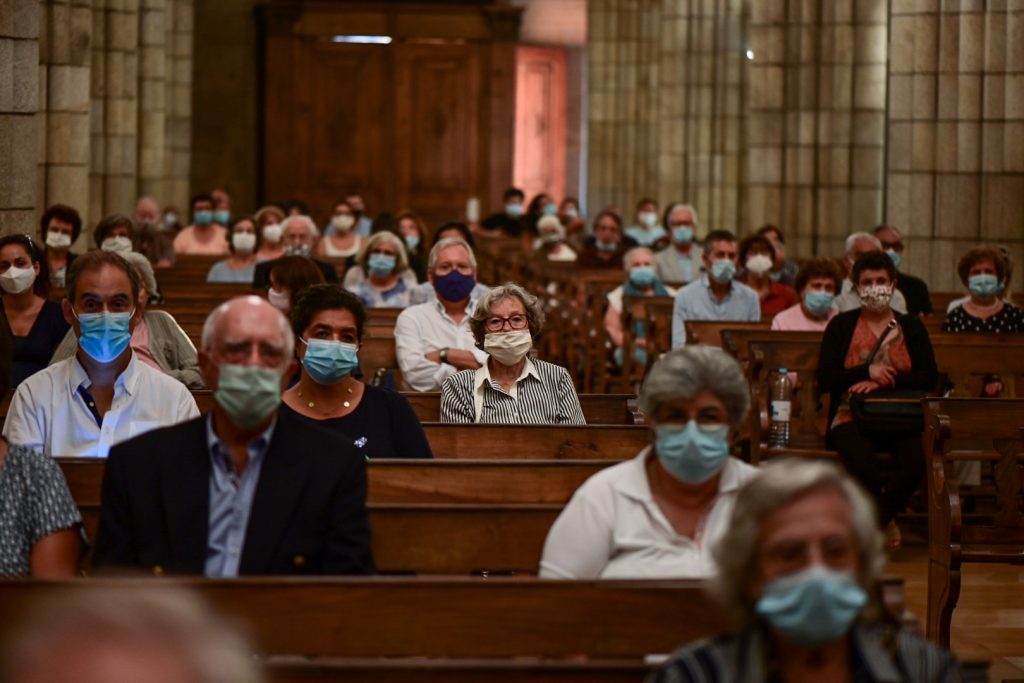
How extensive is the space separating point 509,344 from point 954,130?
9.84 metres

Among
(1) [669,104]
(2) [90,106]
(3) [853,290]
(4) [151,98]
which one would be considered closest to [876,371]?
(3) [853,290]

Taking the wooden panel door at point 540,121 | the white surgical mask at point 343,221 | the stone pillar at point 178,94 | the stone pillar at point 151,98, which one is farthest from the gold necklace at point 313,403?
the wooden panel door at point 540,121

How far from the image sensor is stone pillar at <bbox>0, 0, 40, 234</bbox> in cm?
1002

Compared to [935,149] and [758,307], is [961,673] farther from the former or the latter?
[935,149]

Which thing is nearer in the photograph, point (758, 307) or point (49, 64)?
point (758, 307)

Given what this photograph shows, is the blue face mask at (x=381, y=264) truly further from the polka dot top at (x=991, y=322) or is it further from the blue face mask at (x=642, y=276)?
the polka dot top at (x=991, y=322)

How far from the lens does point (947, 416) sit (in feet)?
22.9

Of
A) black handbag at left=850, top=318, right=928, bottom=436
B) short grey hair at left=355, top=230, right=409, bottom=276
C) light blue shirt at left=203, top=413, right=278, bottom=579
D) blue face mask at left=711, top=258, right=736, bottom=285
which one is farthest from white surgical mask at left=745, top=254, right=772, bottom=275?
light blue shirt at left=203, top=413, right=278, bottom=579

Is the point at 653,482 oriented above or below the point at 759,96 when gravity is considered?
below

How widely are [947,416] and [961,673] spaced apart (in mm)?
3662

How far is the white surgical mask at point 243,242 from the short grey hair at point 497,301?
23.2 ft

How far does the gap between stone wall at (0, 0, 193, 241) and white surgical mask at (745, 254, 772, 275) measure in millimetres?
4840

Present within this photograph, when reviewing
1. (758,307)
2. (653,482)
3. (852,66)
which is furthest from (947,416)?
(852,66)

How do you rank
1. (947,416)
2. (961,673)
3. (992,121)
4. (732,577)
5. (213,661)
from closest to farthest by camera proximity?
(213,661) < (732,577) < (961,673) < (947,416) < (992,121)
